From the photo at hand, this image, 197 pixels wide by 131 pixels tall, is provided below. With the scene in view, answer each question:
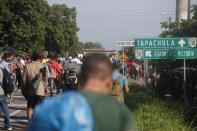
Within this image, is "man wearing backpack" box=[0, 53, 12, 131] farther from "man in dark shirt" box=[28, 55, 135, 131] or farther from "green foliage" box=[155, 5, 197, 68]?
"green foliage" box=[155, 5, 197, 68]

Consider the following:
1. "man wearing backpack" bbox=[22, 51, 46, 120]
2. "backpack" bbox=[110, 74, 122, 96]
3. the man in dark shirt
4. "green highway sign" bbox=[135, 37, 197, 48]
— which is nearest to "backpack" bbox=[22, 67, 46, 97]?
"man wearing backpack" bbox=[22, 51, 46, 120]

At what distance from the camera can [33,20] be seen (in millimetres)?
51938

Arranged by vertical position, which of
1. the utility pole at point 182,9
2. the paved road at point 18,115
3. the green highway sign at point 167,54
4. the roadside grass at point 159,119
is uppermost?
the utility pole at point 182,9

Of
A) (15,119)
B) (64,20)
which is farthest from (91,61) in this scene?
(64,20)

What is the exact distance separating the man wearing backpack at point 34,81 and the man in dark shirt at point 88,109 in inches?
340

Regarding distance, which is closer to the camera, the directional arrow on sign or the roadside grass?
the roadside grass

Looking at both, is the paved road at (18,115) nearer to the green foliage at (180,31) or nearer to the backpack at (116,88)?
the backpack at (116,88)

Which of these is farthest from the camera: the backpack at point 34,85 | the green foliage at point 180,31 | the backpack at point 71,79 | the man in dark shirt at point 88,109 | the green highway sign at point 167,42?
the green foliage at point 180,31

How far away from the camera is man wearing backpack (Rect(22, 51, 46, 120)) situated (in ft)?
42.4

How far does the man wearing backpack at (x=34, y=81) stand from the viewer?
509 inches

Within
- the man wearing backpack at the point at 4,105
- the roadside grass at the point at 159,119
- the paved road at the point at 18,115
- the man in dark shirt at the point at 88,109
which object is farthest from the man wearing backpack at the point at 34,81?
the man in dark shirt at the point at 88,109

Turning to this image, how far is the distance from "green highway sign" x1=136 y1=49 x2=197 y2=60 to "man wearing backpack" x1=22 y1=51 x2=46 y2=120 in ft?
32.1

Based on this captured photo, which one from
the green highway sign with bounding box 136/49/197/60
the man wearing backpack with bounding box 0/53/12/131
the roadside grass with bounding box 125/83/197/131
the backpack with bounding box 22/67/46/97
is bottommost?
the roadside grass with bounding box 125/83/197/131

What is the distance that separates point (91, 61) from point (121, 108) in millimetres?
354
